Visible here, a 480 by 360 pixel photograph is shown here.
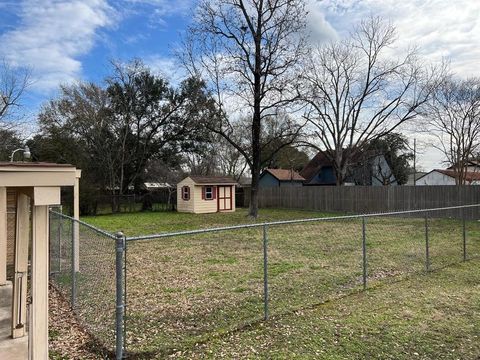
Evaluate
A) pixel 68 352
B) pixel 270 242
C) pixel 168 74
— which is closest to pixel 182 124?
pixel 168 74

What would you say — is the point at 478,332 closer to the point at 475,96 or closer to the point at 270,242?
the point at 270,242

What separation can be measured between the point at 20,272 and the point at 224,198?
22535 mm

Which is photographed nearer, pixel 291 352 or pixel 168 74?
pixel 291 352

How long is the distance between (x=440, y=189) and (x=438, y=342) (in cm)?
1730

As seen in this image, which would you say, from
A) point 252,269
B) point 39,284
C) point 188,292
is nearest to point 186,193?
point 252,269

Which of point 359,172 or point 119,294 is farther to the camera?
point 359,172

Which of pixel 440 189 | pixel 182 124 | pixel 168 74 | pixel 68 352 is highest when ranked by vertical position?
→ pixel 168 74

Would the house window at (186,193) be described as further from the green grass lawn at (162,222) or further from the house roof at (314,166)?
the house roof at (314,166)

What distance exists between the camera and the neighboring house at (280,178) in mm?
39094

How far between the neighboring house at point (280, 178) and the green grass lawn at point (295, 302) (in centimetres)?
2835

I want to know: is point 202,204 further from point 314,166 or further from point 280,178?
point 314,166

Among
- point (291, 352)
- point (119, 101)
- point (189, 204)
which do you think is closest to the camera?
point (291, 352)

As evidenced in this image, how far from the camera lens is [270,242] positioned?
452 inches

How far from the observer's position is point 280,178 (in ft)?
128
